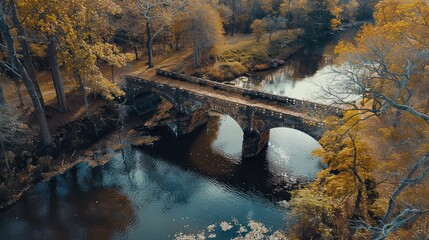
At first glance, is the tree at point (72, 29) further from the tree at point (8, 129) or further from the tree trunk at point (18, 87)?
the tree at point (8, 129)

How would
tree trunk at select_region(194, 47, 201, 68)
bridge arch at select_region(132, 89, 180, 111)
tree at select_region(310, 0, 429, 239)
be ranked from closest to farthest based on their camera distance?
tree at select_region(310, 0, 429, 239) → bridge arch at select_region(132, 89, 180, 111) → tree trunk at select_region(194, 47, 201, 68)

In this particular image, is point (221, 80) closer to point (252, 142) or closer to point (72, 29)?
point (252, 142)

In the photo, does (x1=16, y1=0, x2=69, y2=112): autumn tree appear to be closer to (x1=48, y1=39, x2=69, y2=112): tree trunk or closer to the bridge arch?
(x1=48, y1=39, x2=69, y2=112): tree trunk

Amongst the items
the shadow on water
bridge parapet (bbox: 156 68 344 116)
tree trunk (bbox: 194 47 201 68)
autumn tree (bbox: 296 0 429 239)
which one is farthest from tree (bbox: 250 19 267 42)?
autumn tree (bbox: 296 0 429 239)

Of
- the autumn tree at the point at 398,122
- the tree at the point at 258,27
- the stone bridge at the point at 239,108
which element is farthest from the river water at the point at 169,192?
the tree at the point at 258,27

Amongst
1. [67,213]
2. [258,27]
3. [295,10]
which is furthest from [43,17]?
[295,10]
